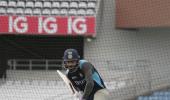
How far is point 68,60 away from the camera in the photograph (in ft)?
12.4

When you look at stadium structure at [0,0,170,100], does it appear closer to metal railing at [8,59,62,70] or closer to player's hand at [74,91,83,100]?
metal railing at [8,59,62,70]

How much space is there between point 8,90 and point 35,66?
157 centimetres

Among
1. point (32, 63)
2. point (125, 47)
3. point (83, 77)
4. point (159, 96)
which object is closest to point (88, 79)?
point (83, 77)

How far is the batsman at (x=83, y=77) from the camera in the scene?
148 inches

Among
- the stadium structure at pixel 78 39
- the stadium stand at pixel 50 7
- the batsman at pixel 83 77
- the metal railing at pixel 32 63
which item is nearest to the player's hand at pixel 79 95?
the batsman at pixel 83 77

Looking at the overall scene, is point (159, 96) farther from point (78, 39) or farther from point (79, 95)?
point (78, 39)

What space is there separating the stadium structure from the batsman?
21.2ft

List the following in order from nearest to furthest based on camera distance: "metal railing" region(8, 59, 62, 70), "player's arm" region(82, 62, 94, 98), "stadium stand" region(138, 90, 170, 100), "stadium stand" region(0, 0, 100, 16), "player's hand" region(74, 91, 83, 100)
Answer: "player's arm" region(82, 62, 94, 98) → "player's hand" region(74, 91, 83, 100) → "stadium stand" region(138, 90, 170, 100) → "stadium stand" region(0, 0, 100, 16) → "metal railing" region(8, 59, 62, 70)

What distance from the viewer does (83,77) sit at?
393 centimetres

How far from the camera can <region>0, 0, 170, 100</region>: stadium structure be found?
1105 cm

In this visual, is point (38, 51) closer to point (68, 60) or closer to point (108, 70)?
point (108, 70)

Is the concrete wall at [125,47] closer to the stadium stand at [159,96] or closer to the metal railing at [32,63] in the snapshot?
the metal railing at [32,63]

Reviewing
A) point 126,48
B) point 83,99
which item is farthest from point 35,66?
point 83,99

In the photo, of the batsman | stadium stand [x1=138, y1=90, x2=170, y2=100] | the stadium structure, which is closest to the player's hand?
the batsman
